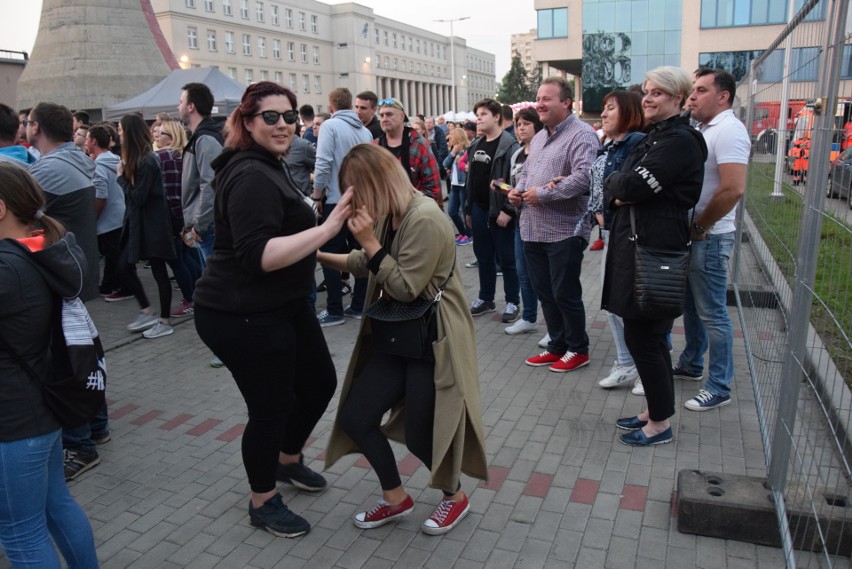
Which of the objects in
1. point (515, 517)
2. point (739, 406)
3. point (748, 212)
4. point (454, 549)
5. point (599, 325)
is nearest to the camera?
point (454, 549)

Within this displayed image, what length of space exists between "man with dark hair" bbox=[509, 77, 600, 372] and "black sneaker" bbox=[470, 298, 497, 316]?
5.38 ft

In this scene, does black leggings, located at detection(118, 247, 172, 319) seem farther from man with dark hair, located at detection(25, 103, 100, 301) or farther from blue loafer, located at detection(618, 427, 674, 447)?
blue loafer, located at detection(618, 427, 674, 447)

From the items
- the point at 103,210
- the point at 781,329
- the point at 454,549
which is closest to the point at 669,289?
the point at 781,329

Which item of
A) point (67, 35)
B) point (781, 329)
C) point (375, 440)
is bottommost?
point (375, 440)

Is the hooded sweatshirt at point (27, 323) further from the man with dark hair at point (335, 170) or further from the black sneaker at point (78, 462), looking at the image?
the man with dark hair at point (335, 170)

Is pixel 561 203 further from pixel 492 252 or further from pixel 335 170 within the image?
pixel 335 170

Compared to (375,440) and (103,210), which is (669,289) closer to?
(375,440)

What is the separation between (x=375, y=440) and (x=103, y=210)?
545cm

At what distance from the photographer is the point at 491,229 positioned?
6.50m

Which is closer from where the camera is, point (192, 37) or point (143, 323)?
point (143, 323)

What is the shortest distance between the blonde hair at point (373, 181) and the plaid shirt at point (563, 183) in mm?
2289

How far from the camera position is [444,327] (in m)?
2.91

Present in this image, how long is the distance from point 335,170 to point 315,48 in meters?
88.8

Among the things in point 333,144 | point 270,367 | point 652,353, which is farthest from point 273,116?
point 333,144
